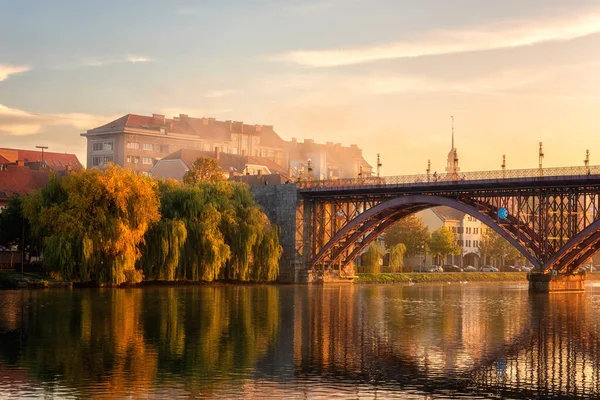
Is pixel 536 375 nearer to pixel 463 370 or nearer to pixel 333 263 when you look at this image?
pixel 463 370

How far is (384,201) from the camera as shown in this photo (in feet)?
342

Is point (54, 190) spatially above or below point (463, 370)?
above

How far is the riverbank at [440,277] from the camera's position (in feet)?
399

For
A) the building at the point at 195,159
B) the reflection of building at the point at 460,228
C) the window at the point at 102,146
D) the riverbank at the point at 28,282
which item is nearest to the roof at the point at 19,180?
the building at the point at 195,159

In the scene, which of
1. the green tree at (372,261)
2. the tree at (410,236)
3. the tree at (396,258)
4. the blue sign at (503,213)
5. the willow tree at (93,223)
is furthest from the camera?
the tree at (410,236)

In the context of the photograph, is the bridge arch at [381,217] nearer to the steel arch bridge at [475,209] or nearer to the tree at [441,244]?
the steel arch bridge at [475,209]

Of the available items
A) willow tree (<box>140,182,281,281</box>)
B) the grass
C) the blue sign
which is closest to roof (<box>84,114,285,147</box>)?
the grass

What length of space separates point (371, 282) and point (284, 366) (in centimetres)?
8532

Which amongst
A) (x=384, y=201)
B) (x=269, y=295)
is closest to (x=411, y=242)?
(x=384, y=201)

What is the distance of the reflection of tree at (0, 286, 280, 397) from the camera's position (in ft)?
106

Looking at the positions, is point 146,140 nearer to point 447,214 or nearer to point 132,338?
point 447,214

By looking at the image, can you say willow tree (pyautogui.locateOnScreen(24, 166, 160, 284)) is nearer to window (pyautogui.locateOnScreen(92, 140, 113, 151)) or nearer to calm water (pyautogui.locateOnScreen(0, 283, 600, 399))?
calm water (pyautogui.locateOnScreen(0, 283, 600, 399))

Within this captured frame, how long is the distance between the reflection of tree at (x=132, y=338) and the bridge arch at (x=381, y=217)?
1201 inches

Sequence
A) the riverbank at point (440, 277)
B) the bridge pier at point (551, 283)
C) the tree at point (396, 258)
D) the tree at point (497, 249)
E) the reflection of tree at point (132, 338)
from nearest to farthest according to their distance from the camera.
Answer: the reflection of tree at point (132, 338), the bridge pier at point (551, 283), the riverbank at point (440, 277), the tree at point (396, 258), the tree at point (497, 249)
